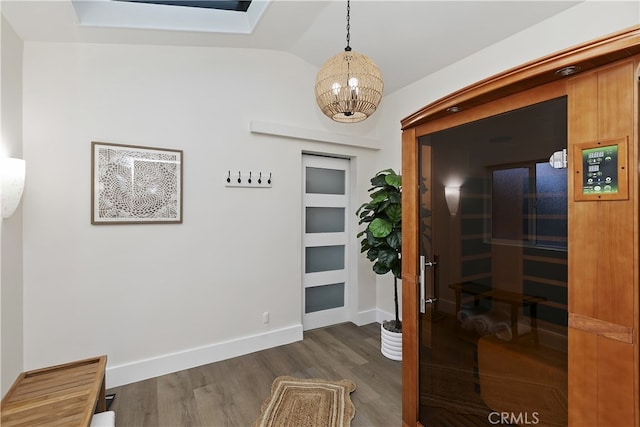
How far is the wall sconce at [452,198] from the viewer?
1.69 m

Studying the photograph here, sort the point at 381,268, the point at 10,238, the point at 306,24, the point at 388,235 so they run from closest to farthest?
1. the point at 10,238
2. the point at 306,24
3. the point at 388,235
4. the point at 381,268

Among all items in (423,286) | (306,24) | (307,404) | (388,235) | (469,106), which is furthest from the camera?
(388,235)

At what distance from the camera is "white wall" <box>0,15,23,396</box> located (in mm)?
1833

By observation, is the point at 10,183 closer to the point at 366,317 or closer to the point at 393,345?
the point at 393,345

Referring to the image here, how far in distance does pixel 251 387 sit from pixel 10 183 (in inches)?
88.6

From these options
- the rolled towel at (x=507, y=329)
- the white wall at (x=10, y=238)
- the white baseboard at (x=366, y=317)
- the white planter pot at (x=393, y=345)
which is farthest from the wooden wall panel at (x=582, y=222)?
the white wall at (x=10, y=238)

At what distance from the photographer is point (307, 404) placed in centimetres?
215

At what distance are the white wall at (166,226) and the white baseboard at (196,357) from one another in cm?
1

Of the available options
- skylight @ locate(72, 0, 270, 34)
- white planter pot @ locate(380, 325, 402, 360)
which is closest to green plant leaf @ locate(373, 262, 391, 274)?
white planter pot @ locate(380, 325, 402, 360)

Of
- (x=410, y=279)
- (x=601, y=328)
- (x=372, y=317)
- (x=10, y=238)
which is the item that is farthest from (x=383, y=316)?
(x=10, y=238)

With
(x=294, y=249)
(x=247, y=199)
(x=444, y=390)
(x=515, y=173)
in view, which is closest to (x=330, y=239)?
(x=294, y=249)

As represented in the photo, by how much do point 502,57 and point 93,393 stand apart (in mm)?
3980

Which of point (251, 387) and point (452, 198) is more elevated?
point (452, 198)

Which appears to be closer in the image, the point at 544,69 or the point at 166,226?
the point at 544,69
